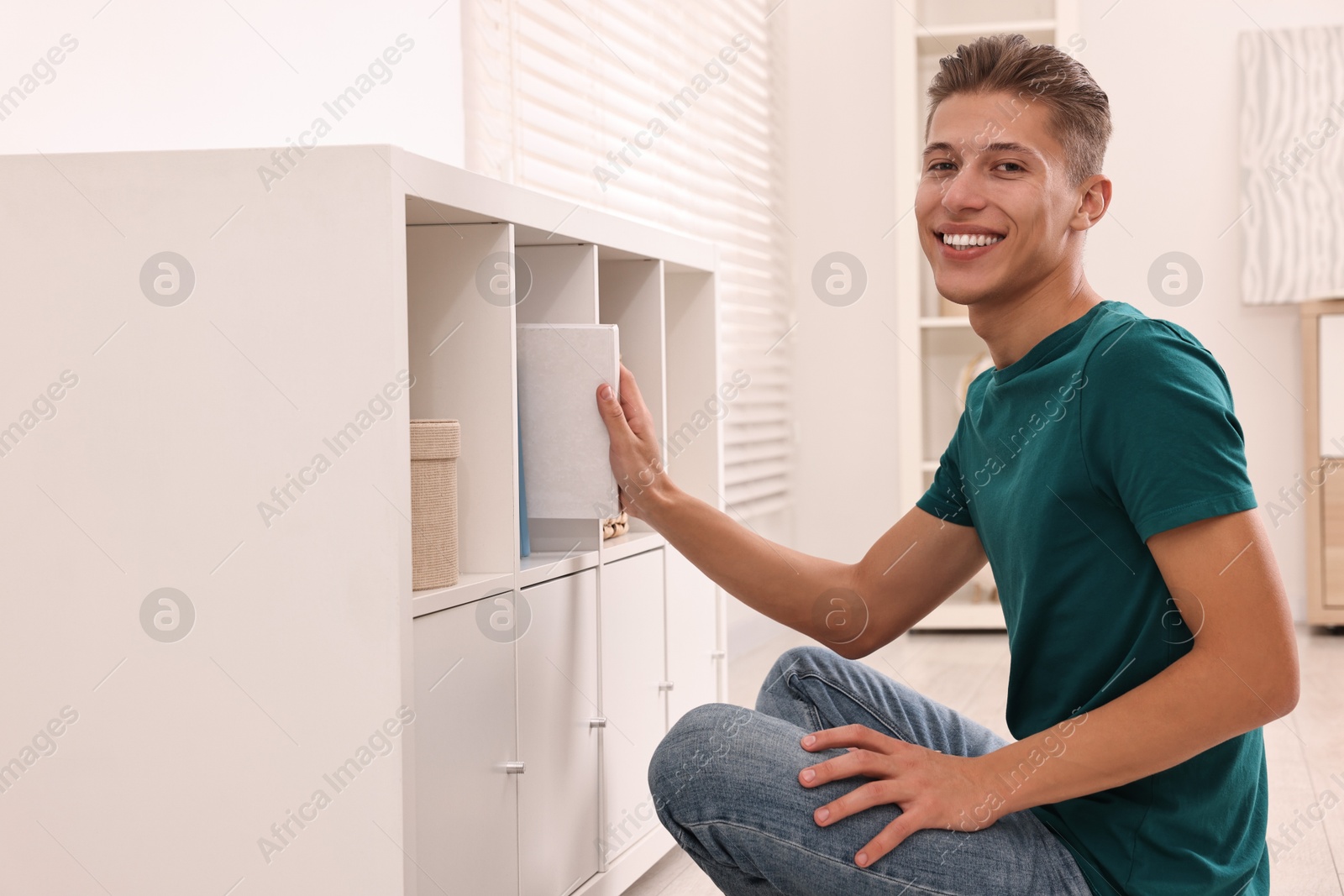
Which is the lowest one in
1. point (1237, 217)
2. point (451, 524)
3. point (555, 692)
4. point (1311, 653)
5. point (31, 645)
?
point (1311, 653)

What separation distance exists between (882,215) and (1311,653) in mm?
1924

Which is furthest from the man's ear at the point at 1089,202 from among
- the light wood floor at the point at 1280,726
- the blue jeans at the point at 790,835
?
the light wood floor at the point at 1280,726

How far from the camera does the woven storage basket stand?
125 centimetres

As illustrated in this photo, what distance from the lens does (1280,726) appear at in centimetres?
272

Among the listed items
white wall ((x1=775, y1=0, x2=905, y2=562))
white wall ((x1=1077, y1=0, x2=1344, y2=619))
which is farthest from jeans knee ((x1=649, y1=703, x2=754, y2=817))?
white wall ((x1=1077, y1=0, x2=1344, y2=619))

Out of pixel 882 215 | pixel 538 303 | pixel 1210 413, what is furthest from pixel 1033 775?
pixel 882 215

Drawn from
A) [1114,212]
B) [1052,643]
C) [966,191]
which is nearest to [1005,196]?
[966,191]

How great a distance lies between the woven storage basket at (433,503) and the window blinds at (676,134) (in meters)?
0.89

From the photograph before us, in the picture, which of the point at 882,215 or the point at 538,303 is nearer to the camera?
the point at 538,303

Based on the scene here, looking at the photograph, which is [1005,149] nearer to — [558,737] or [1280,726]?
[558,737]

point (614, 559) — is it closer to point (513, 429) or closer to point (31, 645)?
point (513, 429)

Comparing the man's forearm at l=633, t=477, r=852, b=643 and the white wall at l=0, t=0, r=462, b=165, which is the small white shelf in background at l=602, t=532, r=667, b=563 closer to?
→ the man's forearm at l=633, t=477, r=852, b=643

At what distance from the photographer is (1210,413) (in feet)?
3.34

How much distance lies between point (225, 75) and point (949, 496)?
121 cm
